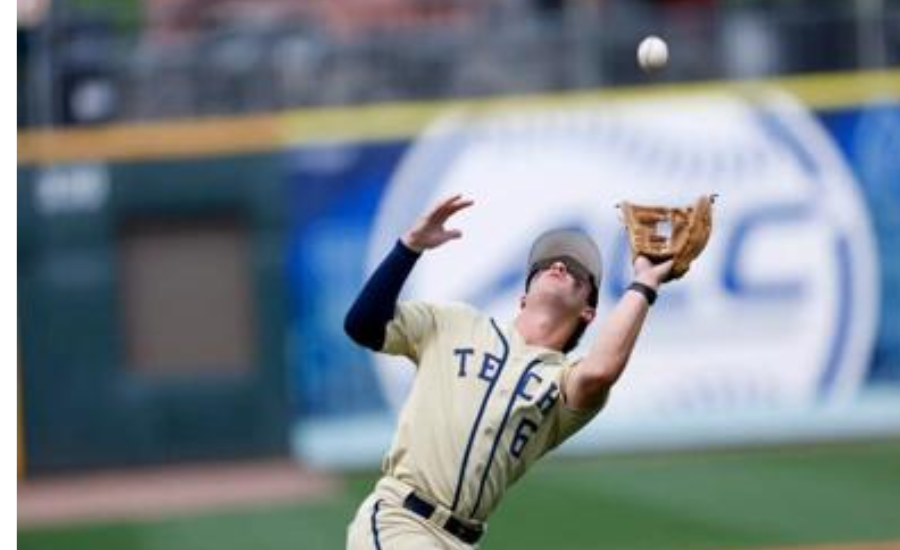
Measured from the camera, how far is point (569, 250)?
18.2ft

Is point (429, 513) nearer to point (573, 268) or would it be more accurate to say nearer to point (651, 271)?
point (573, 268)

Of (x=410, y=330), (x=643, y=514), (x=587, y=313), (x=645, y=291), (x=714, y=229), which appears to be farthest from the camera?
(x=714, y=229)

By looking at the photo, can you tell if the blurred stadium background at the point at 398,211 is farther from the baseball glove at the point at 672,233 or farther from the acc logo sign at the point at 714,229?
the baseball glove at the point at 672,233

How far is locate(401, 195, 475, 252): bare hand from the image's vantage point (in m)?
5.51

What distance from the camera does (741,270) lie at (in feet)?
50.8

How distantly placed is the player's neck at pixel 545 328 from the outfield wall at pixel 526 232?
951 centimetres

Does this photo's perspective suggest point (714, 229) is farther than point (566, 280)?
Yes

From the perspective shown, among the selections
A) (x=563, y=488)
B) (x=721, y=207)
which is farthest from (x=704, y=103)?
(x=563, y=488)

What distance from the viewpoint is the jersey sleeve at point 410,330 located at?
568cm

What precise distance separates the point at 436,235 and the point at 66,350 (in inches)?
402

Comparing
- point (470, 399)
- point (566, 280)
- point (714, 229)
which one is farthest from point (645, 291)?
point (714, 229)

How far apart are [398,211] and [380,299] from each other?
10.0 metres

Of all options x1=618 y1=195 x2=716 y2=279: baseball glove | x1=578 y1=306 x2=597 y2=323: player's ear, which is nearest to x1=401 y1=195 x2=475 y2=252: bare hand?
x1=578 y1=306 x2=597 y2=323: player's ear
